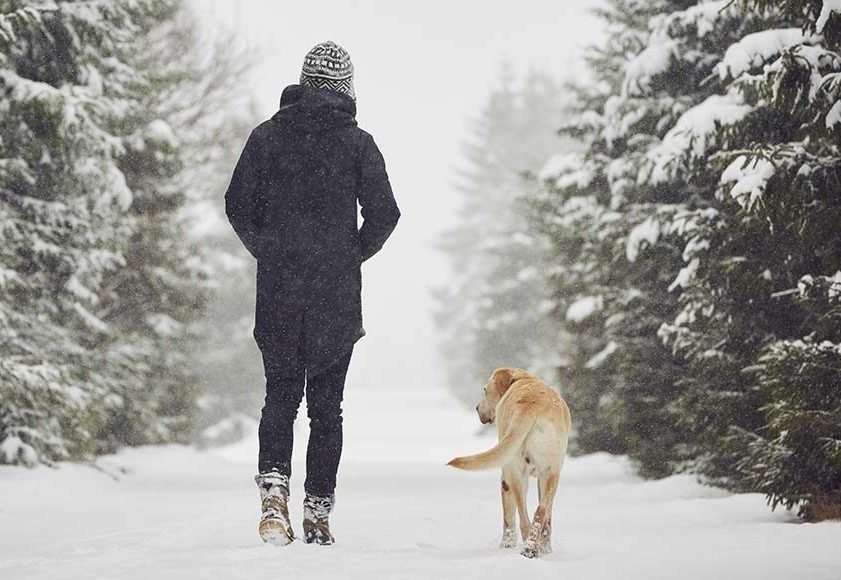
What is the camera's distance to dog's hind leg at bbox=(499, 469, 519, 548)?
4.65m

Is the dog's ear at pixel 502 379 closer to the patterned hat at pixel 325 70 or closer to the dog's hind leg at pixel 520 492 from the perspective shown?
the dog's hind leg at pixel 520 492

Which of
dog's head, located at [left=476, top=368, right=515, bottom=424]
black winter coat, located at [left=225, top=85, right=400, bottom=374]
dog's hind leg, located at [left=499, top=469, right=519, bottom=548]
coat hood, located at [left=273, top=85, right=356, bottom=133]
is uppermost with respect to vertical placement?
coat hood, located at [left=273, top=85, right=356, bottom=133]

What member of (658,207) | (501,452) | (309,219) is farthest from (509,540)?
(658,207)

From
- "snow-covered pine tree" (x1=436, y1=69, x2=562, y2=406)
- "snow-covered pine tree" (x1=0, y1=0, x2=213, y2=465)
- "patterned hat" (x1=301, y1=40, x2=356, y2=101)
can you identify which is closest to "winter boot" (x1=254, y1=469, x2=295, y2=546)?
"patterned hat" (x1=301, y1=40, x2=356, y2=101)

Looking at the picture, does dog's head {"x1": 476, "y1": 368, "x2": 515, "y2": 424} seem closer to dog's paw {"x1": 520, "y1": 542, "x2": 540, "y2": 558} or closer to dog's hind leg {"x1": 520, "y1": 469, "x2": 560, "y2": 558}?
dog's hind leg {"x1": 520, "y1": 469, "x2": 560, "y2": 558}

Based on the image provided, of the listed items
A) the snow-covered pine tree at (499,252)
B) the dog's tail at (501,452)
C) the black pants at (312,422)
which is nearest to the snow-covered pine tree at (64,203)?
the black pants at (312,422)

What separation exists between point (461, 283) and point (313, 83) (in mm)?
41734

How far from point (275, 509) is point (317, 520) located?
28cm

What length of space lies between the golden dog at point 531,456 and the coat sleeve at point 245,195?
5.48 ft

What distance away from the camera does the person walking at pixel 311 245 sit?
14.9 ft

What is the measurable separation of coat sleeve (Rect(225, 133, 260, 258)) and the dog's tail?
160 cm

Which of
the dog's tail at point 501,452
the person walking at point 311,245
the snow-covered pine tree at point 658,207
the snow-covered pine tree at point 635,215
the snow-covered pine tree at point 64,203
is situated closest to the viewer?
the dog's tail at point 501,452

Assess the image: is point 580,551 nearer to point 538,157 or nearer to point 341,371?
point 341,371

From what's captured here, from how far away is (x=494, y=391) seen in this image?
17.9 ft
